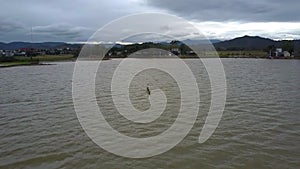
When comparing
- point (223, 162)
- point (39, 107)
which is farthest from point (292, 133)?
point (39, 107)

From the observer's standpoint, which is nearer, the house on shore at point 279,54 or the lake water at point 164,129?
the lake water at point 164,129

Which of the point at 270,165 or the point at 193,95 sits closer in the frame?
the point at 270,165

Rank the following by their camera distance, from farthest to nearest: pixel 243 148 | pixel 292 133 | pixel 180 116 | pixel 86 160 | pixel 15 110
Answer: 1. pixel 15 110
2. pixel 180 116
3. pixel 292 133
4. pixel 243 148
5. pixel 86 160

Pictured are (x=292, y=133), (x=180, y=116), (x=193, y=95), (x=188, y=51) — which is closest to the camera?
(x=292, y=133)

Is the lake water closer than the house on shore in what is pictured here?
Yes

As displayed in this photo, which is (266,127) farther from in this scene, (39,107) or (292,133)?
(39,107)

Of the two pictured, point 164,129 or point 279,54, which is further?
point 279,54

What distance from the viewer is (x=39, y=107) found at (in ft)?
53.1

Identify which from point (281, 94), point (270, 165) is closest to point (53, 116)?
point (270, 165)

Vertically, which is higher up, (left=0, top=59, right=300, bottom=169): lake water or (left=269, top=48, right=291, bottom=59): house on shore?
(left=269, top=48, right=291, bottom=59): house on shore

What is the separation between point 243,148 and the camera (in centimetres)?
901

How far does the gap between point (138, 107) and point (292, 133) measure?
765 cm

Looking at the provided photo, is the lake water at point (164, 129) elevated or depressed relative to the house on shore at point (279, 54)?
depressed

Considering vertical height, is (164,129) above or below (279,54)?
below
